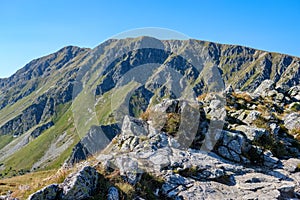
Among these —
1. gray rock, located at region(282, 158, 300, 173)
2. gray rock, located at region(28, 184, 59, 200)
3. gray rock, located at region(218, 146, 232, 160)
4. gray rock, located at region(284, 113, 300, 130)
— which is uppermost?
gray rock, located at region(284, 113, 300, 130)

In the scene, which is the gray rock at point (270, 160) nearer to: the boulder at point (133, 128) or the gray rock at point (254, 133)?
the gray rock at point (254, 133)

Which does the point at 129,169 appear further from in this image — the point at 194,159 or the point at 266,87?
the point at 266,87

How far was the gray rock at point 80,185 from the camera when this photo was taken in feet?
38.5

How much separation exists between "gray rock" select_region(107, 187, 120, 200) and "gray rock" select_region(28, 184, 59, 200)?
7.32ft

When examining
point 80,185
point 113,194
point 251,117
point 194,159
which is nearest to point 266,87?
point 251,117

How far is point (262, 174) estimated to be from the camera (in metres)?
16.8

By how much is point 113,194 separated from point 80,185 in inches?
59.5

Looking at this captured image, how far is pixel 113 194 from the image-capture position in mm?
12406

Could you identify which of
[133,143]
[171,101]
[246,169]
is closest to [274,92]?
[171,101]

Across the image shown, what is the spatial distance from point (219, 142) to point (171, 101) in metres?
5.05

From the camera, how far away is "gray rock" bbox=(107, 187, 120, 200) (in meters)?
12.3

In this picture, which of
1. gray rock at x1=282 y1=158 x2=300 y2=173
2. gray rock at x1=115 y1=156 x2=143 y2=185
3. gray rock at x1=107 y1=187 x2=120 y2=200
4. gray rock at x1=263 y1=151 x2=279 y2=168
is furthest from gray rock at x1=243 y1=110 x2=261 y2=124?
gray rock at x1=107 y1=187 x2=120 y2=200

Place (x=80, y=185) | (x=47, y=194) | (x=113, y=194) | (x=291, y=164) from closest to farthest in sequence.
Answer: (x=47, y=194) < (x=80, y=185) < (x=113, y=194) < (x=291, y=164)

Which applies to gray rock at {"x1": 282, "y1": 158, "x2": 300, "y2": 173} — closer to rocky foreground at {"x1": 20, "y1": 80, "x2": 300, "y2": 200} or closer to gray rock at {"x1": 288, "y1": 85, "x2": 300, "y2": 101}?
rocky foreground at {"x1": 20, "y1": 80, "x2": 300, "y2": 200}
